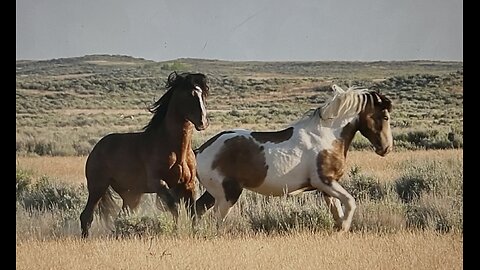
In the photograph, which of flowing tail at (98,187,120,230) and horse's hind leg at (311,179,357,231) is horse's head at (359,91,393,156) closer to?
horse's hind leg at (311,179,357,231)

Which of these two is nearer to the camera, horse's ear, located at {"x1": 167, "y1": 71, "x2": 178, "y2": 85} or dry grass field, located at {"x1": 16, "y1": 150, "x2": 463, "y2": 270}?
dry grass field, located at {"x1": 16, "y1": 150, "x2": 463, "y2": 270}

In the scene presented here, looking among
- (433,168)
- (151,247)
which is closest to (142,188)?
(151,247)

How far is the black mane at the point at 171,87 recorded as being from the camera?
15.8 ft

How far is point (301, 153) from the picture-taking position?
4.94 meters

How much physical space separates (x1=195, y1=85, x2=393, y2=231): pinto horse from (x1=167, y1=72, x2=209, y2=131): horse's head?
0.32m

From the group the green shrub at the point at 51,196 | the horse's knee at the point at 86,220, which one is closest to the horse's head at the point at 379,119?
the horse's knee at the point at 86,220

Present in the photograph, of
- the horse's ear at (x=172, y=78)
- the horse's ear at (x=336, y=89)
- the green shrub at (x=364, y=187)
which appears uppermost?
the horse's ear at (x=172, y=78)

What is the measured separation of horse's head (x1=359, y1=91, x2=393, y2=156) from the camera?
16.2 feet

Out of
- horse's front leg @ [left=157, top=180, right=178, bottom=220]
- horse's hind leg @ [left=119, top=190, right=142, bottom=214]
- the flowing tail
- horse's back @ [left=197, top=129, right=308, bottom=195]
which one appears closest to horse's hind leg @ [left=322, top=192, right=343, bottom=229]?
horse's back @ [left=197, top=129, right=308, bottom=195]

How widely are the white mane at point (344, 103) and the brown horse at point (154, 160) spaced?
85 cm

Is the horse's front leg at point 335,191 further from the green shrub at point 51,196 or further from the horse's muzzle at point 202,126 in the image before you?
the green shrub at point 51,196

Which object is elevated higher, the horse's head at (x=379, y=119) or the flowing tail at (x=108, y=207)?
the horse's head at (x=379, y=119)
